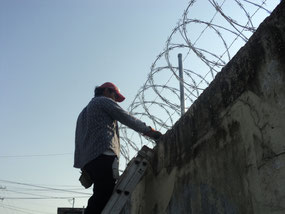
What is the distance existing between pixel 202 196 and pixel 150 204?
3.59 feet

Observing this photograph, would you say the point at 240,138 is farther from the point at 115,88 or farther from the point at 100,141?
the point at 115,88

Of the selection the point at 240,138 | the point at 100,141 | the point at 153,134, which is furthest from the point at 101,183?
the point at 240,138

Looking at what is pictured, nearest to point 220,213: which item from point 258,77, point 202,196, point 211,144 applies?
point 202,196

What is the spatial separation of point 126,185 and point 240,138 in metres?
1.09

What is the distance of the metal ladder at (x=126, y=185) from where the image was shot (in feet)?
8.23

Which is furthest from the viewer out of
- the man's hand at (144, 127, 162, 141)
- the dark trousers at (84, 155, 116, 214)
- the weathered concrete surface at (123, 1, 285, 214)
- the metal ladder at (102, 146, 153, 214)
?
the man's hand at (144, 127, 162, 141)

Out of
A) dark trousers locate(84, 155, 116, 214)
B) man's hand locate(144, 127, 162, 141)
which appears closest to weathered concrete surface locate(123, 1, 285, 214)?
man's hand locate(144, 127, 162, 141)

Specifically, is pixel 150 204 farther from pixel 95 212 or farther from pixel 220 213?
pixel 220 213

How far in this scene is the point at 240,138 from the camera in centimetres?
184

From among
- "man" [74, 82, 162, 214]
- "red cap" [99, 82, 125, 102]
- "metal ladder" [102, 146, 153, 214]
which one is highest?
"red cap" [99, 82, 125, 102]

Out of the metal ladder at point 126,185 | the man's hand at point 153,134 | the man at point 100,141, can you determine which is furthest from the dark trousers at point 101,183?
the man's hand at point 153,134

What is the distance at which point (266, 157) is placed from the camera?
161cm

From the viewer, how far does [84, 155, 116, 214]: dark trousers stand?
264 centimetres

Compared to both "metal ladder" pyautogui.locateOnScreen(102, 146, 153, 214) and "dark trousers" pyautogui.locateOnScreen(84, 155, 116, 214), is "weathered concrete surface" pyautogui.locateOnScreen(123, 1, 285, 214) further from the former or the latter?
"dark trousers" pyautogui.locateOnScreen(84, 155, 116, 214)
